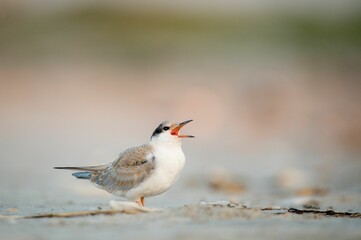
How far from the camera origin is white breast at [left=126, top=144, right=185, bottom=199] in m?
5.58

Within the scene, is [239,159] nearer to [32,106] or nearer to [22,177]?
[22,177]

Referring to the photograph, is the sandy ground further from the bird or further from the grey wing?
the grey wing

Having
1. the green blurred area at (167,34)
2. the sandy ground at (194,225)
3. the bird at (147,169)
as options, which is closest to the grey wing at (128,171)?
the bird at (147,169)

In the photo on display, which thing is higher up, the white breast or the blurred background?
the blurred background

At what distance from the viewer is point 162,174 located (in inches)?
220

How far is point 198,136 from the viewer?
1201 centimetres

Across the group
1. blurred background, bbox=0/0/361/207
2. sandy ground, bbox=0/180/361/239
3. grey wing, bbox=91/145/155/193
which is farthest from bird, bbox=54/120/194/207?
sandy ground, bbox=0/180/361/239

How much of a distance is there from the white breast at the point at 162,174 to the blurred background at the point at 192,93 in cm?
54

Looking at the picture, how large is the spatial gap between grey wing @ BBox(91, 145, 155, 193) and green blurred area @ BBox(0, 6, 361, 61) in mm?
14835

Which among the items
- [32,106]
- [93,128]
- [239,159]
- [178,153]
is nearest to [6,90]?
[32,106]

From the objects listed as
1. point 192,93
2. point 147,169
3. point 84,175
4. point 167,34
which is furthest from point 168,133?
point 167,34

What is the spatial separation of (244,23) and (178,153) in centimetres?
2057

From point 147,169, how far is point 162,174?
0.52 ft

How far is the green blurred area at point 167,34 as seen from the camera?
21.6m
